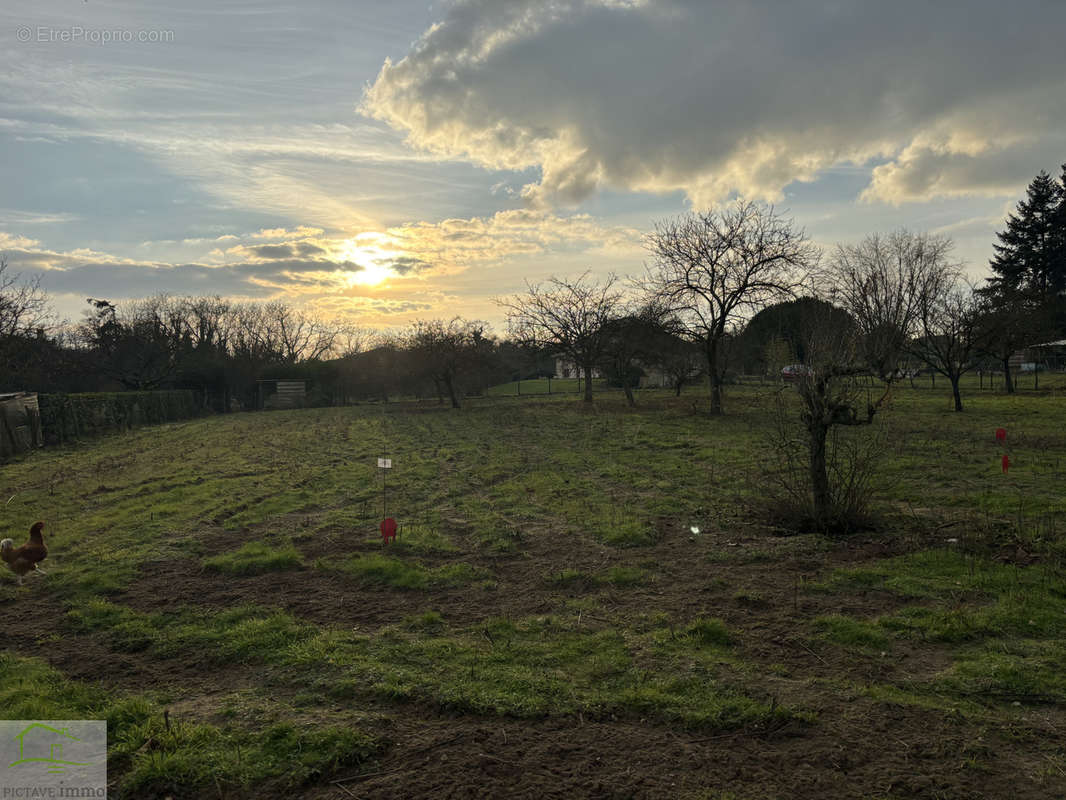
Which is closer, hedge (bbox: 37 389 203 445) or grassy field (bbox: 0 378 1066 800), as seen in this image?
grassy field (bbox: 0 378 1066 800)

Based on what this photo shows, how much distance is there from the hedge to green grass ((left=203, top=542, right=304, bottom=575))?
19237 millimetres

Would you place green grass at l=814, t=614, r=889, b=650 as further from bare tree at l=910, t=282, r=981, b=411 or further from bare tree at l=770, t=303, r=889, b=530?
A: bare tree at l=910, t=282, r=981, b=411

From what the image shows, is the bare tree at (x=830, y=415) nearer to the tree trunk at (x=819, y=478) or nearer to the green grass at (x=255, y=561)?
the tree trunk at (x=819, y=478)

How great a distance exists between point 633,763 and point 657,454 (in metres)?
11.6

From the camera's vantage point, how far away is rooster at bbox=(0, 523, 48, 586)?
6.20 m

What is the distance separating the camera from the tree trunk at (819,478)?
7.55 m

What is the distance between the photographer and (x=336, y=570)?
6.68 m

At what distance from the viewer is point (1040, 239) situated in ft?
154

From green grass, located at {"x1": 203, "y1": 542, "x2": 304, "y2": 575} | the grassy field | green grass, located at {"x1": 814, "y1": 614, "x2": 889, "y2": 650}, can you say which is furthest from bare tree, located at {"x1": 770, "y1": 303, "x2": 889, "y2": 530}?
green grass, located at {"x1": 203, "y1": 542, "x2": 304, "y2": 575}

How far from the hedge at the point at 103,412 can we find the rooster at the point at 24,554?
61.5ft

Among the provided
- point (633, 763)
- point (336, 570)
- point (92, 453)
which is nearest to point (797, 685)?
point (633, 763)

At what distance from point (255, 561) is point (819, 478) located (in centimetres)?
667

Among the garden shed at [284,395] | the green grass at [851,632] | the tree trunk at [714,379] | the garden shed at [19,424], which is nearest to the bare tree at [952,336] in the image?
the tree trunk at [714,379]

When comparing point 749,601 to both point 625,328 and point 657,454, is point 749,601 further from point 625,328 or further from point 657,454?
point 625,328
